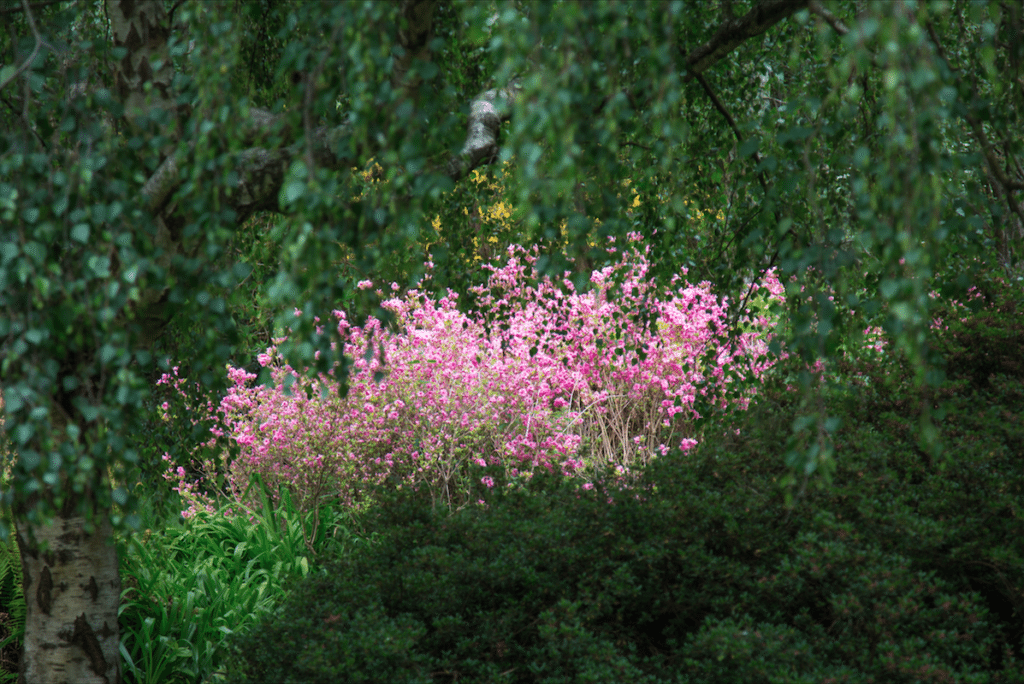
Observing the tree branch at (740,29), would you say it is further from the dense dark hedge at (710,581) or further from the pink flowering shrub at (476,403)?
the pink flowering shrub at (476,403)

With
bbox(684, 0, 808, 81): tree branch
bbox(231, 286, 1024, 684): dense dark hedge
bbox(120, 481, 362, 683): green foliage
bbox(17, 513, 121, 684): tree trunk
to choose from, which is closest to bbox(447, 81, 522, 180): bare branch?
bbox(684, 0, 808, 81): tree branch

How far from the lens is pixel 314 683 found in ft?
10.2

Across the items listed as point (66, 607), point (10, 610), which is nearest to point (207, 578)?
point (10, 610)

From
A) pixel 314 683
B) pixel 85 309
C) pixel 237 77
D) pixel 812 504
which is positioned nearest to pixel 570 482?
pixel 812 504

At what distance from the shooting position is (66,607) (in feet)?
9.33

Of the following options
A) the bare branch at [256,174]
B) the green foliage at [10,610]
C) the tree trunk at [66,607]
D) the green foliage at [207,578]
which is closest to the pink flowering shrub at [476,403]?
the green foliage at [207,578]

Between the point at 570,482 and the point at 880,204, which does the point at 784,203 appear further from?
the point at 570,482

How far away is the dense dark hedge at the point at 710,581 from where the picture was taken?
124 inches

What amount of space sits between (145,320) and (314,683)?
4.74ft

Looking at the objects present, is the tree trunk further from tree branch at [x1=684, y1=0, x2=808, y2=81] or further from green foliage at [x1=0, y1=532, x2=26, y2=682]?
tree branch at [x1=684, y1=0, x2=808, y2=81]

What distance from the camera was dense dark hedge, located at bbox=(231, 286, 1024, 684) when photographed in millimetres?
3141

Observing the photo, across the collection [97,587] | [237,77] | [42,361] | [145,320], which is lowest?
[97,587]

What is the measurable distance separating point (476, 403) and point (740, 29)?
12.4 feet

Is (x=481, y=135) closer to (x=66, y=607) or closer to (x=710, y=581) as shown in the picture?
(x=710, y=581)
